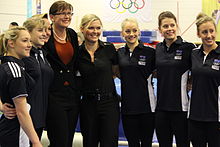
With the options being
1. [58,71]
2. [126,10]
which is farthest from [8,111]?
[126,10]

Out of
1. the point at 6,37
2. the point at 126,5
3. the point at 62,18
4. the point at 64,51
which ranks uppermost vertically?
the point at 126,5

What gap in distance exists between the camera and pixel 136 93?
3418mm

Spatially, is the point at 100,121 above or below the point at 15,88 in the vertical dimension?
below

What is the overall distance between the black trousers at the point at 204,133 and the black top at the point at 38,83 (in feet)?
4.93

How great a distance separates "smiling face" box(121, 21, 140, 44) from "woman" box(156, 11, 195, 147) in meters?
0.29

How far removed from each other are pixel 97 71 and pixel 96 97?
0.28 m

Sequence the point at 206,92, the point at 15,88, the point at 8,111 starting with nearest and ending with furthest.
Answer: the point at 15,88, the point at 8,111, the point at 206,92

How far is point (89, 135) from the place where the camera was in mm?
3287

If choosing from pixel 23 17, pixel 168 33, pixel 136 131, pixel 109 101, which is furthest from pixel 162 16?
pixel 23 17

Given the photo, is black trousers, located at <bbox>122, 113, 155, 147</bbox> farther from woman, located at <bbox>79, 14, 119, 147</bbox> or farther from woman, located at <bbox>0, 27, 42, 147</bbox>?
woman, located at <bbox>0, 27, 42, 147</bbox>

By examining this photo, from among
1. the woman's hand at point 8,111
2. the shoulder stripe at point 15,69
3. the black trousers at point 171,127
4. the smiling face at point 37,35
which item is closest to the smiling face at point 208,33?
the black trousers at point 171,127

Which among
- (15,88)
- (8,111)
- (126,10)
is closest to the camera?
(15,88)

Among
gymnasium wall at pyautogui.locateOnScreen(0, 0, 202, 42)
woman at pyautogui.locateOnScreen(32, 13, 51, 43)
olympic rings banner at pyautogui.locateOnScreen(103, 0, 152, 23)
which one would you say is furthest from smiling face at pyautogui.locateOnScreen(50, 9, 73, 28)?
olympic rings banner at pyautogui.locateOnScreen(103, 0, 152, 23)

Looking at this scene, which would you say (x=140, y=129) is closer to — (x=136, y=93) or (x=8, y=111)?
(x=136, y=93)
